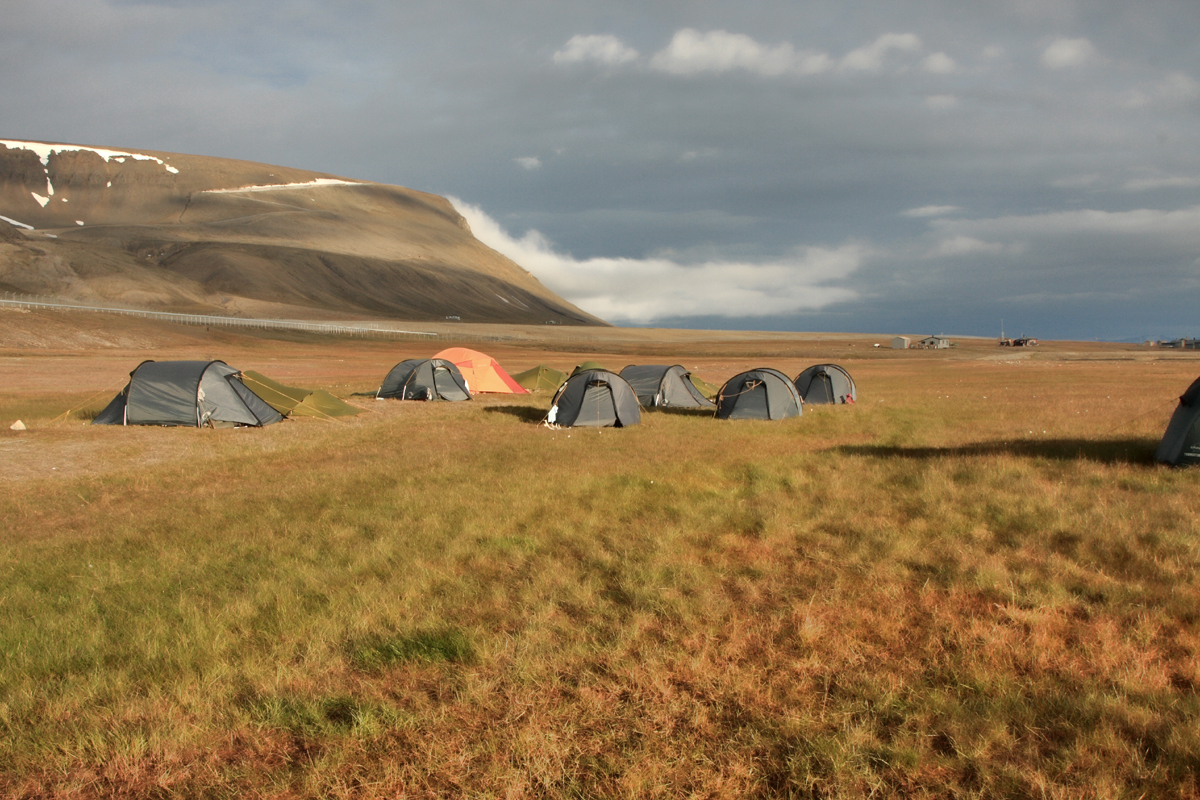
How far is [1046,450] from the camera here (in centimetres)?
1410

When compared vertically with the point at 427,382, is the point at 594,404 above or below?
below

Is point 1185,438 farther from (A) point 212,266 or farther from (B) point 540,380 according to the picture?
(A) point 212,266

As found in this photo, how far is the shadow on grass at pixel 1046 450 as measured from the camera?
1291 centimetres

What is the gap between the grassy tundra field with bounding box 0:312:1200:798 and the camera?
4.13m

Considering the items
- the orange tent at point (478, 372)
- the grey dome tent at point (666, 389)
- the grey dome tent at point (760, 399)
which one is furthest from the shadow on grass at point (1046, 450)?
the orange tent at point (478, 372)


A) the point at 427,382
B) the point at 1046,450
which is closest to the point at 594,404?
the point at 427,382

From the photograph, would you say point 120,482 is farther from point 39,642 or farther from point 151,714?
point 151,714

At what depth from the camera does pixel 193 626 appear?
602cm

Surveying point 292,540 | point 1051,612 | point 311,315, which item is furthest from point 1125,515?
point 311,315

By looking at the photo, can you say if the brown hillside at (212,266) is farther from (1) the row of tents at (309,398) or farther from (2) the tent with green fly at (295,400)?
(1) the row of tents at (309,398)

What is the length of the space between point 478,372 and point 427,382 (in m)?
3.56

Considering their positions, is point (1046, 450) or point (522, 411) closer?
point (1046, 450)

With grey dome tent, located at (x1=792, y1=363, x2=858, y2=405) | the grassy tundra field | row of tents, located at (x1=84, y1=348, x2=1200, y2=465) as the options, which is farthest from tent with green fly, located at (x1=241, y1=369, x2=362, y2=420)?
grey dome tent, located at (x1=792, y1=363, x2=858, y2=405)

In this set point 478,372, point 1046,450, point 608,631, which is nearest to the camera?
point 608,631
